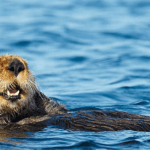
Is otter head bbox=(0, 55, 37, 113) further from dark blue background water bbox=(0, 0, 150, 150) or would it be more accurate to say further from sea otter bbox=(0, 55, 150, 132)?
dark blue background water bbox=(0, 0, 150, 150)

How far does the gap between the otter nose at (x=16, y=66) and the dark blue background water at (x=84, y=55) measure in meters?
0.69

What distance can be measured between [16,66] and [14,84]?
0.19m

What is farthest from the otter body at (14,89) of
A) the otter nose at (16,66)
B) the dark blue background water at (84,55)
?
the dark blue background water at (84,55)

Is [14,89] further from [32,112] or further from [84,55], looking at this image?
[84,55]

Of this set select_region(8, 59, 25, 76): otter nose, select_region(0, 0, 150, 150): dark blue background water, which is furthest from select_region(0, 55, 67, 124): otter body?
select_region(0, 0, 150, 150): dark blue background water

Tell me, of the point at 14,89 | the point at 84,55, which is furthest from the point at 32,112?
the point at 84,55

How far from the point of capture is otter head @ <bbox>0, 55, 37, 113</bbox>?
368 centimetres

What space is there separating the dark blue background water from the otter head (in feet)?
1.10

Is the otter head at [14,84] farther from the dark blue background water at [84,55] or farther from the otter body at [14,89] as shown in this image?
the dark blue background water at [84,55]

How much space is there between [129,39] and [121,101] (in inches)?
181

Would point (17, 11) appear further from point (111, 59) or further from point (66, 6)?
point (111, 59)

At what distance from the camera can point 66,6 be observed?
14.4m

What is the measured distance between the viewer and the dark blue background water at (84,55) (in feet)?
12.3

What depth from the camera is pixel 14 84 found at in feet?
12.2
